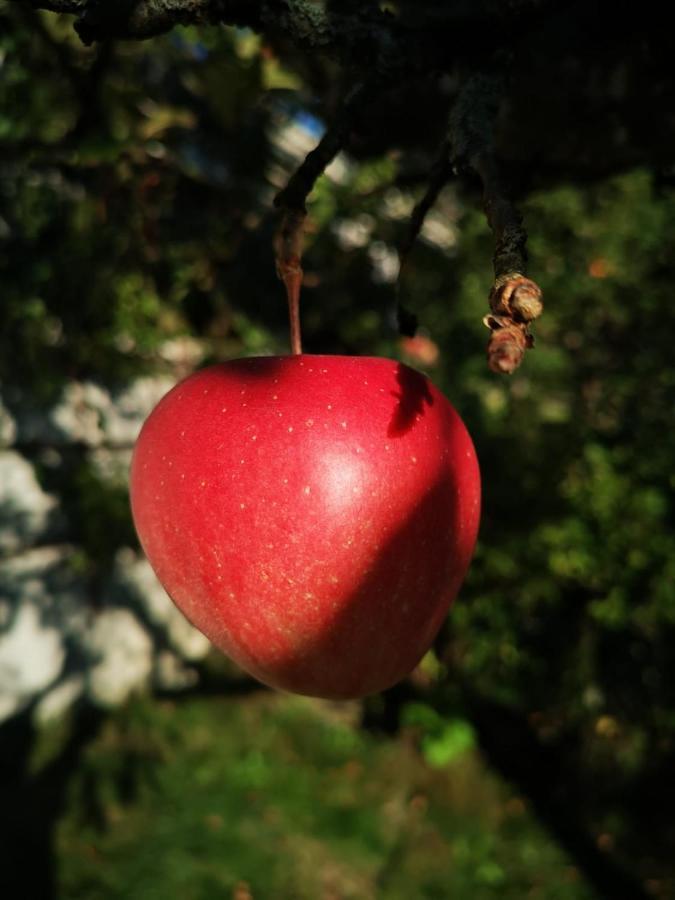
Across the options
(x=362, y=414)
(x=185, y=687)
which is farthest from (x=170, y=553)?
(x=185, y=687)

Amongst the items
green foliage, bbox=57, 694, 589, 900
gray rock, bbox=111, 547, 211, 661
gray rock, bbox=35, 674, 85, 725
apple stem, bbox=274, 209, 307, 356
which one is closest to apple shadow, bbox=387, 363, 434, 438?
apple stem, bbox=274, 209, 307, 356

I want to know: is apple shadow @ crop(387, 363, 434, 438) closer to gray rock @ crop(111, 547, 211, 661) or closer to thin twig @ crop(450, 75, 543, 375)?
thin twig @ crop(450, 75, 543, 375)

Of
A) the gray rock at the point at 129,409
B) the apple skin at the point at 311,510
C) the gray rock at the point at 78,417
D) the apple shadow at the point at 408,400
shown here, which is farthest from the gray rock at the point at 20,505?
the apple shadow at the point at 408,400

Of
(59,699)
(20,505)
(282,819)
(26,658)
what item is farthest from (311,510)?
(59,699)

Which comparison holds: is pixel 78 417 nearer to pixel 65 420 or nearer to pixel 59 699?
pixel 65 420

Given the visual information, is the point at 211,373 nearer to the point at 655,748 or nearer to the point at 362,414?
the point at 362,414

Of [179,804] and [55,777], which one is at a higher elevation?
[179,804]

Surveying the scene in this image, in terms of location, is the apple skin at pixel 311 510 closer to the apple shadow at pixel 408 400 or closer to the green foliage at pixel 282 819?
the apple shadow at pixel 408 400
